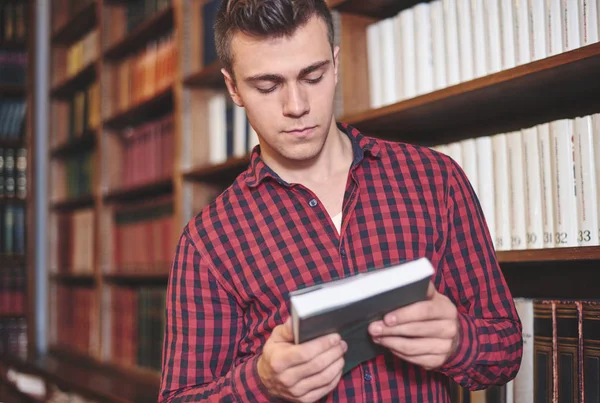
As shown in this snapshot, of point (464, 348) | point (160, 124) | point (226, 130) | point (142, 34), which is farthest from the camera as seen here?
point (142, 34)

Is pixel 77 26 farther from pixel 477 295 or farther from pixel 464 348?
pixel 464 348

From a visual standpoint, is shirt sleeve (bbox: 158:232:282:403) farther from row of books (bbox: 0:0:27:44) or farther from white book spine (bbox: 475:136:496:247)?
row of books (bbox: 0:0:27:44)

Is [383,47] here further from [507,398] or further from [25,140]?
[25,140]

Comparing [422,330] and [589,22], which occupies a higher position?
[589,22]

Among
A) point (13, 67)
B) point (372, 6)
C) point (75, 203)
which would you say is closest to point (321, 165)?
point (372, 6)

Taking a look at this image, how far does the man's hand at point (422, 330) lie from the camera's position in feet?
2.82

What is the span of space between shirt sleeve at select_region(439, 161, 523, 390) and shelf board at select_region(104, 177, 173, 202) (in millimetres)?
1782

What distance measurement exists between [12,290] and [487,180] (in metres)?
3.14

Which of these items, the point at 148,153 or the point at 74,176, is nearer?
the point at 148,153

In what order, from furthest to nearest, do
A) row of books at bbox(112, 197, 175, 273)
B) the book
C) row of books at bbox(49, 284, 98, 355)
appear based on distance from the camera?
row of books at bbox(49, 284, 98, 355) → row of books at bbox(112, 197, 175, 273) → the book

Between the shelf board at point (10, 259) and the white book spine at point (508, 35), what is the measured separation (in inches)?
122

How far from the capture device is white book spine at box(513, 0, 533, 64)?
4.51 feet

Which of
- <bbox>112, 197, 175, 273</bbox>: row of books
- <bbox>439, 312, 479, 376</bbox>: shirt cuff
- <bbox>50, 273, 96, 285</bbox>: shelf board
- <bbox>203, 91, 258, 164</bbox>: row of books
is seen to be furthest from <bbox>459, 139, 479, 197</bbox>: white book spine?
<bbox>50, 273, 96, 285</bbox>: shelf board

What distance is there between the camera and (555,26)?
4.36 feet
